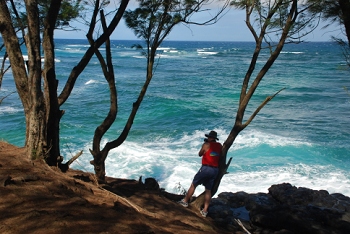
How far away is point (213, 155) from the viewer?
5930 millimetres

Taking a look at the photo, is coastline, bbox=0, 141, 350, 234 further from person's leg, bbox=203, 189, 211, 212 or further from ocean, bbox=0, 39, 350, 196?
ocean, bbox=0, 39, 350, 196

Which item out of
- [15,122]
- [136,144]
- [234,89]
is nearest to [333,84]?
[234,89]

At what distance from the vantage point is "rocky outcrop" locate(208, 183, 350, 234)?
6109 millimetres

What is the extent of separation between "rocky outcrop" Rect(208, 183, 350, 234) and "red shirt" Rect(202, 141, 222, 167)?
1.17m

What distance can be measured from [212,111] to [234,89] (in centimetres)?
780

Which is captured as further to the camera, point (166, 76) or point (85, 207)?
point (166, 76)

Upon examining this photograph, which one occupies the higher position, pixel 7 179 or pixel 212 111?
pixel 7 179

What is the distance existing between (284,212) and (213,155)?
1816 mm

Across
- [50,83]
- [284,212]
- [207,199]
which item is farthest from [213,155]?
[50,83]

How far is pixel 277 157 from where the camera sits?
43.2 ft

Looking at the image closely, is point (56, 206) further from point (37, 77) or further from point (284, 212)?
point (284, 212)

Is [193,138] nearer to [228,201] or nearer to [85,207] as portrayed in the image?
[228,201]

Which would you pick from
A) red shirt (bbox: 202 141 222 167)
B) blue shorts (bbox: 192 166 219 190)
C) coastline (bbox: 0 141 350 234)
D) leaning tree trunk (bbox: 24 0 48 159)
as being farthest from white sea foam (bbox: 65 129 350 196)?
leaning tree trunk (bbox: 24 0 48 159)

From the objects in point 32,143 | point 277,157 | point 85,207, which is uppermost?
point 32,143
